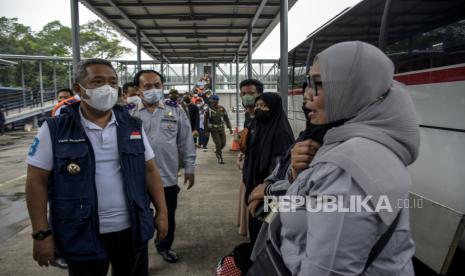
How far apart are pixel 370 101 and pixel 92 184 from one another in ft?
5.18

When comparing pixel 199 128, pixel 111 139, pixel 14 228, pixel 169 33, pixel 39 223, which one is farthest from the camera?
pixel 199 128

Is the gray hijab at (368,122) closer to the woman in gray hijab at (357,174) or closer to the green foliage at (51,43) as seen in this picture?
the woman in gray hijab at (357,174)

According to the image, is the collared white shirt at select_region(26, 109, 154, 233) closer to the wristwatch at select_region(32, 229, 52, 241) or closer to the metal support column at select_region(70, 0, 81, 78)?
the wristwatch at select_region(32, 229, 52, 241)

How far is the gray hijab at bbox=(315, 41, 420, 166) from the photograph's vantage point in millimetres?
1131

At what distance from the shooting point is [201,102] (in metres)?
12.5

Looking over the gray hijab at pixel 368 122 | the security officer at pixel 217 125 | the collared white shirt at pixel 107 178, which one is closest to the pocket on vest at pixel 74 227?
the collared white shirt at pixel 107 178

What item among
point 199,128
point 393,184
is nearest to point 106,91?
point 393,184

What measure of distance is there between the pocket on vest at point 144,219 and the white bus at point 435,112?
1924 mm

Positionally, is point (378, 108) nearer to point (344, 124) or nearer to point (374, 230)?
point (344, 124)

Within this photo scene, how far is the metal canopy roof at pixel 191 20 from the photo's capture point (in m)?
6.72

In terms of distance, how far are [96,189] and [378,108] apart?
162cm

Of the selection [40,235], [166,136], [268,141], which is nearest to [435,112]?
[268,141]

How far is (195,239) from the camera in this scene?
4.51m

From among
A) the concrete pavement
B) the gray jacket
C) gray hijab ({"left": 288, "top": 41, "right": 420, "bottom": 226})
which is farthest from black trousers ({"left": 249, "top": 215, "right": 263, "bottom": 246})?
gray hijab ({"left": 288, "top": 41, "right": 420, "bottom": 226})
